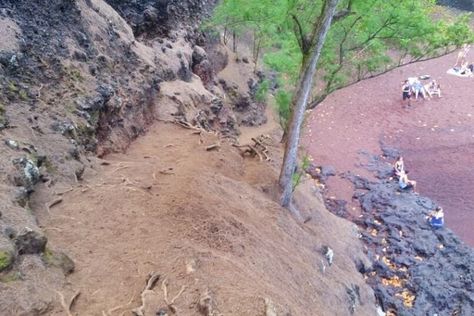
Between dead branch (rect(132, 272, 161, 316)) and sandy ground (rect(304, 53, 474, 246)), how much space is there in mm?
10596

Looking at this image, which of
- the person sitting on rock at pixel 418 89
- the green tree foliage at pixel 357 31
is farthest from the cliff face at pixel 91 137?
the person sitting on rock at pixel 418 89

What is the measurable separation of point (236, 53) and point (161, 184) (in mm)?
14483

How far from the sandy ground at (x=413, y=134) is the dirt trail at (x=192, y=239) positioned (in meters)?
5.71

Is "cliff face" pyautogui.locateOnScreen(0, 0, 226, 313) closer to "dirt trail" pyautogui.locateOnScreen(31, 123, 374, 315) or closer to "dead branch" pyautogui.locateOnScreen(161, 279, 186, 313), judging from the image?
"dirt trail" pyautogui.locateOnScreen(31, 123, 374, 315)

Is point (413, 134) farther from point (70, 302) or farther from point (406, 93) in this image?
point (70, 302)

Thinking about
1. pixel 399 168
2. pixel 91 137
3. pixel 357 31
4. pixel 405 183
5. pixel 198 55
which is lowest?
pixel 405 183

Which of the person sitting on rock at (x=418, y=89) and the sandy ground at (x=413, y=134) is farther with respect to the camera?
the person sitting on rock at (x=418, y=89)

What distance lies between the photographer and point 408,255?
13211mm

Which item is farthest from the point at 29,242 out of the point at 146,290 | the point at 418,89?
the point at 418,89

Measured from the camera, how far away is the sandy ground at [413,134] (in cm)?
1670

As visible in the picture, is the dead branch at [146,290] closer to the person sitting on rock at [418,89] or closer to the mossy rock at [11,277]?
the mossy rock at [11,277]

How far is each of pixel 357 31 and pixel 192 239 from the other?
26.9 feet

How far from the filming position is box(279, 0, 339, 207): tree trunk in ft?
30.9

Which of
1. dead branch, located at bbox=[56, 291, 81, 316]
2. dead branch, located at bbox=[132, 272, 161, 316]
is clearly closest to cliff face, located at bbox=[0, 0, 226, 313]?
dead branch, located at bbox=[56, 291, 81, 316]
